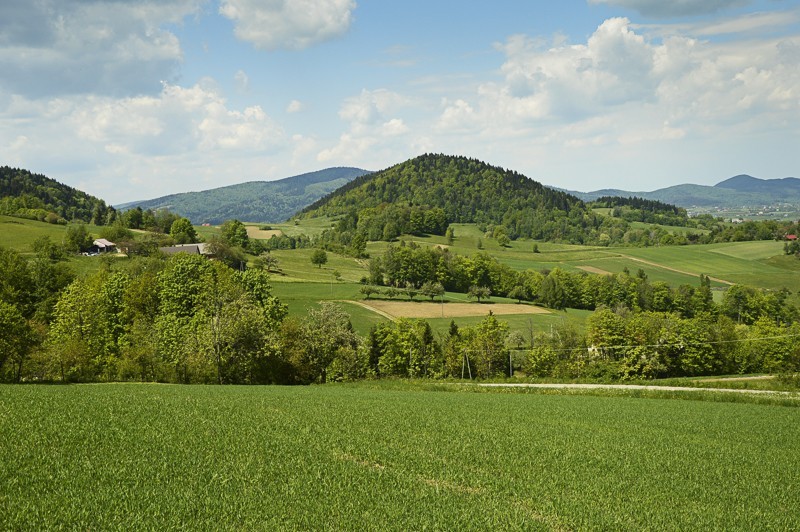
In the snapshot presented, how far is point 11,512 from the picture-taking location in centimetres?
1262

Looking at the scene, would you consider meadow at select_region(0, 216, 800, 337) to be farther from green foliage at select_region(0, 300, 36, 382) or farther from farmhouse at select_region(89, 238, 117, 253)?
green foliage at select_region(0, 300, 36, 382)

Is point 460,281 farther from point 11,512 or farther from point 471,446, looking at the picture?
point 11,512

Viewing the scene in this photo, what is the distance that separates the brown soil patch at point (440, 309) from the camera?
393ft

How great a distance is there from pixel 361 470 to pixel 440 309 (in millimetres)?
109243

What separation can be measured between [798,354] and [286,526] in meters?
98.5

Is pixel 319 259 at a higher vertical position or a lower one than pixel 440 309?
higher

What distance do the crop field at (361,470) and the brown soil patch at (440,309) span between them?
88597 mm

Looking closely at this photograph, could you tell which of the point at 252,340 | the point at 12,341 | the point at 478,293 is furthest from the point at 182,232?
the point at 12,341

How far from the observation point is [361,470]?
60.0 ft

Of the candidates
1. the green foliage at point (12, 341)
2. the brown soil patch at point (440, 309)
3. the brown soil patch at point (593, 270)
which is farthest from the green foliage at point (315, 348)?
the brown soil patch at point (593, 270)

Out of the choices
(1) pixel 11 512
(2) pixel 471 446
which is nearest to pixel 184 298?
(2) pixel 471 446

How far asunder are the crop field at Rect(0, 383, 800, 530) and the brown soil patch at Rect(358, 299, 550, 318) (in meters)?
88.6

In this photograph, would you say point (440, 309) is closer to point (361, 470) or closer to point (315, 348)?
point (315, 348)

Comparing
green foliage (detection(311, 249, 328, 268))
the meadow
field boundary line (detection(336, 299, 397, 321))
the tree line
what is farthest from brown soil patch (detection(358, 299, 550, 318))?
green foliage (detection(311, 249, 328, 268))
